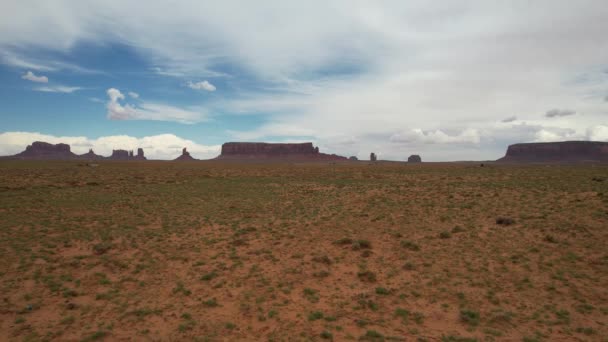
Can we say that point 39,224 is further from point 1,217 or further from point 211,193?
point 211,193

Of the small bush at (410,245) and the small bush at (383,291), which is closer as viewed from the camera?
the small bush at (383,291)

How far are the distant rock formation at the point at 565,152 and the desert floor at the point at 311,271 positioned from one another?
19280cm

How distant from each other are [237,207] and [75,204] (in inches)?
635

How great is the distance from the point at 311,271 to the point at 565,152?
23148 centimetres

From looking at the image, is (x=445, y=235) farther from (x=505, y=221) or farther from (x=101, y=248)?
(x=101, y=248)

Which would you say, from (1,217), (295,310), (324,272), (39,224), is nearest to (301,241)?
(324,272)

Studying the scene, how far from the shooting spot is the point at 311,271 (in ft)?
53.0

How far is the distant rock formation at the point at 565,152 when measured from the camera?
17638cm

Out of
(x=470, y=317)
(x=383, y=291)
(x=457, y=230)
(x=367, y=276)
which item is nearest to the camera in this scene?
(x=470, y=317)

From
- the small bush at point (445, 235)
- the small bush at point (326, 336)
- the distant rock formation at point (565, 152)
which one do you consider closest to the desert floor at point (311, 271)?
the small bush at point (326, 336)

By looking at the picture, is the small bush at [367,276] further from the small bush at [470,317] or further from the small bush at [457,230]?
the small bush at [457,230]

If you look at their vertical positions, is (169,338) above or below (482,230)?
below

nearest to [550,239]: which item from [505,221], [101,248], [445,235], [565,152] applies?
[505,221]

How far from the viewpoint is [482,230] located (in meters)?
20.9
